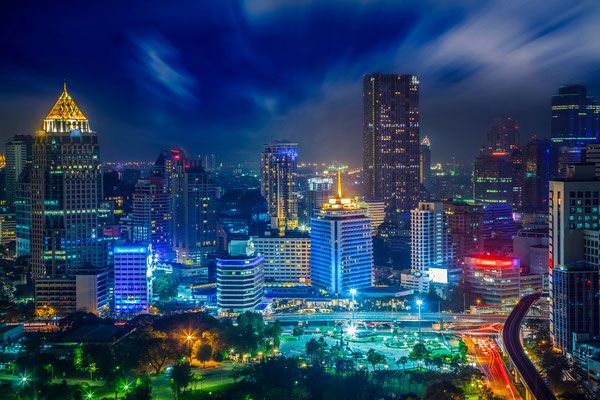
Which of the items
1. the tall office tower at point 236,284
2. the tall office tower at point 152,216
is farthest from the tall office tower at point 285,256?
the tall office tower at point 152,216

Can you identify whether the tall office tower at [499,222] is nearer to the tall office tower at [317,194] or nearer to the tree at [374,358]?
the tall office tower at [317,194]

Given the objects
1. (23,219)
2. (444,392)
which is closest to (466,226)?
(23,219)

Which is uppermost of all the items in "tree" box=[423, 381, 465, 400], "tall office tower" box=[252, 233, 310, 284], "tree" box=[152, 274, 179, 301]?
"tall office tower" box=[252, 233, 310, 284]

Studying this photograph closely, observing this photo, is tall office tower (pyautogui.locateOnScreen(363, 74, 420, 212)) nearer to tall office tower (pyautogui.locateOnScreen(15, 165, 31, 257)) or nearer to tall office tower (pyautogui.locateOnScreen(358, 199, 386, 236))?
tall office tower (pyautogui.locateOnScreen(358, 199, 386, 236))

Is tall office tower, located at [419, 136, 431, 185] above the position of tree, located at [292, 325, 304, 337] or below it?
above

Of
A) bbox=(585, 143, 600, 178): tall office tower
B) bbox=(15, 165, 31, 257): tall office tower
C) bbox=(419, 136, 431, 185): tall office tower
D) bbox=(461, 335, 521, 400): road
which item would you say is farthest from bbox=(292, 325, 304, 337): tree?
bbox=(419, 136, 431, 185): tall office tower

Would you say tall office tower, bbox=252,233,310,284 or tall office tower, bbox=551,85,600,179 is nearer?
tall office tower, bbox=252,233,310,284

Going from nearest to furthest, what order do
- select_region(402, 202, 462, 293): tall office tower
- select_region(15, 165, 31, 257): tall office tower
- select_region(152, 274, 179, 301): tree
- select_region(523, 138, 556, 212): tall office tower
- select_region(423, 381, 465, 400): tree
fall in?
select_region(423, 381, 465, 400): tree
select_region(152, 274, 179, 301): tree
select_region(402, 202, 462, 293): tall office tower
select_region(15, 165, 31, 257): tall office tower
select_region(523, 138, 556, 212): tall office tower
